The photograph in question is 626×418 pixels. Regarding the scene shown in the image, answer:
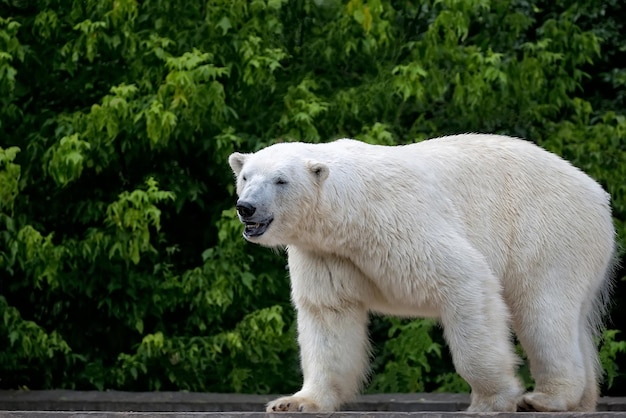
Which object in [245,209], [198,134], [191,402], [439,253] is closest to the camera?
[245,209]

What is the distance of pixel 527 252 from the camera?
6.40 metres

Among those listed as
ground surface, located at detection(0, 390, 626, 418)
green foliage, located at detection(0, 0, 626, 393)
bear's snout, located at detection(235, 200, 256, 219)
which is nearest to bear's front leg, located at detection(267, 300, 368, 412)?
bear's snout, located at detection(235, 200, 256, 219)

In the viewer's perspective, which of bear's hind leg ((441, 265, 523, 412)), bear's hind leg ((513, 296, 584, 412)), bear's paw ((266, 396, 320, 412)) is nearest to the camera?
bear's paw ((266, 396, 320, 412))

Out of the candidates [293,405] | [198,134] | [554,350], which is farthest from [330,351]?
[198,134]

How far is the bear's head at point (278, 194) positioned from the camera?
5754 mm

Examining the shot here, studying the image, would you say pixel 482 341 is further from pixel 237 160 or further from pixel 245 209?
pixel 237 160

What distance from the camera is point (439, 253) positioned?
5.96 meters

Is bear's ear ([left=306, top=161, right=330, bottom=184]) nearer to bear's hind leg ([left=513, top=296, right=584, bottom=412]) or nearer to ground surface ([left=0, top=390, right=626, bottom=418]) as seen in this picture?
bear's hind leg ([left=513, top=296, right=584, bottom=412])

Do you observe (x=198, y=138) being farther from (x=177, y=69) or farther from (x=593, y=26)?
(x=593, y=26)

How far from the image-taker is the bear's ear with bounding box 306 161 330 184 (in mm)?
5848

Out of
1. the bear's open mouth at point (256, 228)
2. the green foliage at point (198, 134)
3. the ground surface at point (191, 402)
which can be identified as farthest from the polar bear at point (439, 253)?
the green foliage at point (198, 134)

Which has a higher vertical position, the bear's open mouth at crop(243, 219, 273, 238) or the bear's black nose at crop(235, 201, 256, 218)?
the bear's black nose at crop(235, 201, 256, 218)

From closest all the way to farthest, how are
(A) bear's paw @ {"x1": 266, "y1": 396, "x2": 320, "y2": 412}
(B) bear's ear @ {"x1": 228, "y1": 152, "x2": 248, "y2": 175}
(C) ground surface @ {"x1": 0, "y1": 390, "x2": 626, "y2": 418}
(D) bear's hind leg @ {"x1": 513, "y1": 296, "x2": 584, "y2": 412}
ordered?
(A) bear's paw @ {"x1": 266, "y1": 396, "x2": 320, "y2": 412} → (B) bear's ear @ {"x1": 228, "y1": 152, "x2": 248, "y2": 175} → (D) bear's hind leg @ {"x1": 513, "y1": 296, "x2": 584, "y2": 412} → (C) ground surface @ {"x1": 0, "y1": 390, "x2": 626, "y2": 418}

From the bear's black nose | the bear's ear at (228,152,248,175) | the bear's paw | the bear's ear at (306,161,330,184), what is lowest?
the bear's paw
